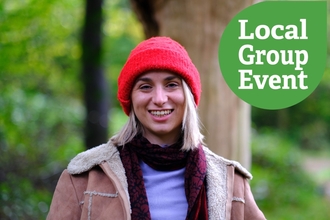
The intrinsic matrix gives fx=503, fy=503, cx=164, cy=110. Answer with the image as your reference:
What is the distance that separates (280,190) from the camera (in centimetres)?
1084

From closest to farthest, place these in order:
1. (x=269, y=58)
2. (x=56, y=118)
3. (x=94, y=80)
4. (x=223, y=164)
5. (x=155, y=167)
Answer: (x=155, y=167) < (x=223, y=164) < (x=269, y=58) < (x=94, y=80) < (x=56, y=118)

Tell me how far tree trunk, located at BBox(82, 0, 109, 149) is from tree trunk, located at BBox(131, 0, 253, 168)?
331 centimetres

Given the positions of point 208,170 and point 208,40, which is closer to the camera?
point 208,170

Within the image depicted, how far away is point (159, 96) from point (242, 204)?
2.48ft

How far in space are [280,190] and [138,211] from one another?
8.79 meters

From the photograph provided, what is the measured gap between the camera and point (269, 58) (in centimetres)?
420

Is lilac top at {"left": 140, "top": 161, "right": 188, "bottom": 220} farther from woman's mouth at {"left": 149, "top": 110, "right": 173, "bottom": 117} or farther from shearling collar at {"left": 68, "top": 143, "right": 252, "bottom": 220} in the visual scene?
woman's mouth at {"left": 149, "top": 110, "right": 173, "bottom": 117}

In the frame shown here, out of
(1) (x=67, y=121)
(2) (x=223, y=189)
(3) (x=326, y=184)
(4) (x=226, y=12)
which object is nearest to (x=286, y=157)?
(3) (x=326, y=184)

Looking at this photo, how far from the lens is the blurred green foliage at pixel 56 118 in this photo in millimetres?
6105

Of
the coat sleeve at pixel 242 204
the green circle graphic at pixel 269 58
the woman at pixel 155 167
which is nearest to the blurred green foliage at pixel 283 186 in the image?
the green circle graphic at pixel 269 58

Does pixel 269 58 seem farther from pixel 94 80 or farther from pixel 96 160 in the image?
pixel 94 80

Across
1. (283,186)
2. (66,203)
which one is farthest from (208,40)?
(283,186)

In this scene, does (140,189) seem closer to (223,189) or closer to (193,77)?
(223,189)

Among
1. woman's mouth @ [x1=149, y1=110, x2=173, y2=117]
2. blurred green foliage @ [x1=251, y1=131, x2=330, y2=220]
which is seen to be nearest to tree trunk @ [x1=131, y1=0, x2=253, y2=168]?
woman's mouth @ [x1=149, y1=110, x2=173, y2=117]
